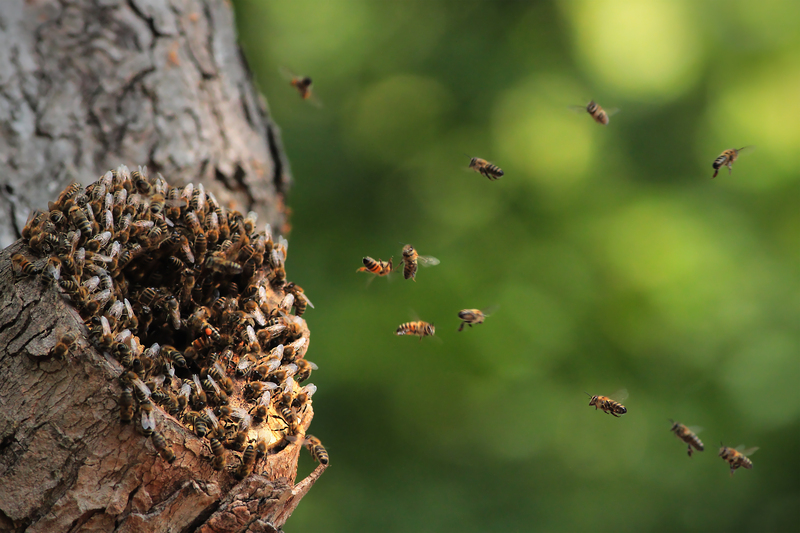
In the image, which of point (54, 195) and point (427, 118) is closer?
point (54, 195)

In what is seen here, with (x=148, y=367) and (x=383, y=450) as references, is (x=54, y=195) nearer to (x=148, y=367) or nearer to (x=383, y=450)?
(x=148, y=367)

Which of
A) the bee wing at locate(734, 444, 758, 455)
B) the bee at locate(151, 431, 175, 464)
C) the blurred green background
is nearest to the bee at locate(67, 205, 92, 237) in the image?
the bee at locate(151, 431, 175, 464)

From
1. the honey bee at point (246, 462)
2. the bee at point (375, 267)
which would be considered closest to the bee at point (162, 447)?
the honey bee at point (246, 462)

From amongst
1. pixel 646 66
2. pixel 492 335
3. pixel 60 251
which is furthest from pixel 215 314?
pixel 646 66

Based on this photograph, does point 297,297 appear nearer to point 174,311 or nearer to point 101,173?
point 174,311

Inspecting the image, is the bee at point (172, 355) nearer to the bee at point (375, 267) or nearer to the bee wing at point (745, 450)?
the bee at point (375, 267)

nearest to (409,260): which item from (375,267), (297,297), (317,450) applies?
(375,267)

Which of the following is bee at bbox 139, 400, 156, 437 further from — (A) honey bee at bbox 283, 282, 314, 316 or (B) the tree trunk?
(A) honey bee at bbox 283, 282, 314, 316
